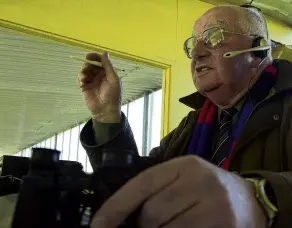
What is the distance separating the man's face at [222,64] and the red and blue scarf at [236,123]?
0.16ft

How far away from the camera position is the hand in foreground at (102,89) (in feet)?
3.43

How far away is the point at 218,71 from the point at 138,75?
147 centimetres

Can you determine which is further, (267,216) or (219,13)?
(219,13)

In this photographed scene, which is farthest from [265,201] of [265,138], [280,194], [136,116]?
[136,116]

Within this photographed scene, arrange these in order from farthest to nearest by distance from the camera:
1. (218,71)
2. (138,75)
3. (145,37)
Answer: (138,75) < (145,37) < (218,71)

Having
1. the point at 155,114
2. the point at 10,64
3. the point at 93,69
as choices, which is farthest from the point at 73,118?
the point at 93,69

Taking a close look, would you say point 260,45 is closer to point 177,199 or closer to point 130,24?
point 177,199

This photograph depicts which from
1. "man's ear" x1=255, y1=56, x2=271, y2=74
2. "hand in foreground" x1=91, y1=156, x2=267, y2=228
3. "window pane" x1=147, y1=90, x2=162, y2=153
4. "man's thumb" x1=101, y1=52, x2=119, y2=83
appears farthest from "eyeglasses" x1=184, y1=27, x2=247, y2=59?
"window pane" x1=147, y1=90, x2=162, y2=153

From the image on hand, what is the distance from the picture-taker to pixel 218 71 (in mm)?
1015

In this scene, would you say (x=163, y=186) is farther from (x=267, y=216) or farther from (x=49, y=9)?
(x=49, y=9)

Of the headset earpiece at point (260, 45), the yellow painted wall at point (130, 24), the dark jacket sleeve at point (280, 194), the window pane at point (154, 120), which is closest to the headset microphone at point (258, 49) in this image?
the headset earpiece at point (260, 45)

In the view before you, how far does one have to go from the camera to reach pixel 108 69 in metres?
1.08

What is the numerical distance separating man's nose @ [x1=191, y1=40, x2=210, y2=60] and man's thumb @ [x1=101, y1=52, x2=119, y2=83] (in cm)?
22

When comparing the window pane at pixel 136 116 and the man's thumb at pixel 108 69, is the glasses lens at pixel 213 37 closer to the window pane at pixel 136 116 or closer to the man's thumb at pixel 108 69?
the man's thumb at pixel 108 69
